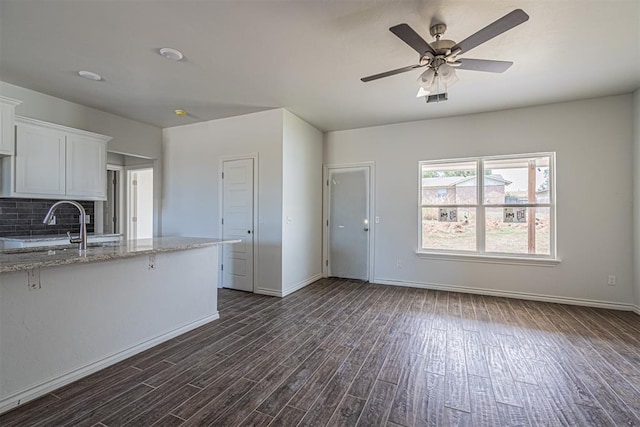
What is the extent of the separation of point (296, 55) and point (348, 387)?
115 inches

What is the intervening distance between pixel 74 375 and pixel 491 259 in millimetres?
4977

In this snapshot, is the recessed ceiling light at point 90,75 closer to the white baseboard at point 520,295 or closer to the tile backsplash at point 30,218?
the tile backsplash at point 30,218

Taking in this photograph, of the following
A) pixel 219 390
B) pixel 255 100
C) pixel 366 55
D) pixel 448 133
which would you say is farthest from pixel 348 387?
pixel 448 133

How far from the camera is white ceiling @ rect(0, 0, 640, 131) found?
7.18 feet

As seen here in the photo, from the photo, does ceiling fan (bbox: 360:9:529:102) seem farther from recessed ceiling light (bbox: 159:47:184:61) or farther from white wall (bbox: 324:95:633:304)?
white wall (bbox: 324:95:633:304)

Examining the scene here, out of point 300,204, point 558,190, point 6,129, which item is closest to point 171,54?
point 6,129

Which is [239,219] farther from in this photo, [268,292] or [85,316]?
[85,316]

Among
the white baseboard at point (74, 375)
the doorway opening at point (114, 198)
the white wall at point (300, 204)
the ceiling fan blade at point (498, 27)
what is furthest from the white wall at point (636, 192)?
the doorway opening at point (114, 198)

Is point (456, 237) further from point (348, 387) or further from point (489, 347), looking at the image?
point (348, 387)

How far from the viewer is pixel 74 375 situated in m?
2.16

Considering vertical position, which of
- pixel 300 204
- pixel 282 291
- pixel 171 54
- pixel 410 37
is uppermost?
pixel 171 54

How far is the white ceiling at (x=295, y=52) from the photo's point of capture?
7.18 ft

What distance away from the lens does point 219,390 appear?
206 cm

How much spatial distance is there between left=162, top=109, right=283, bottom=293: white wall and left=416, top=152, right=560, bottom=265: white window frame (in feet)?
7.87
